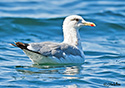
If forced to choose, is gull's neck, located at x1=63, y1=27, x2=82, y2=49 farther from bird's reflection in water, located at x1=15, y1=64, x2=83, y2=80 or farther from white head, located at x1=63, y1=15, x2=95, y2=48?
bird's reflection in water, located at x1=15, y1=64, x2=83, y2=80

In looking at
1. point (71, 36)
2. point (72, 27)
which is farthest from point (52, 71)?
point (72, 27)

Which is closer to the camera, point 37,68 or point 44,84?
point 44,84

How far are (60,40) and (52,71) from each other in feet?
16.6

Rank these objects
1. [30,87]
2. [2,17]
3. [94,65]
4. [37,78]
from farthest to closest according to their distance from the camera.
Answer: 1. [2,17]
2. [94,65]
3. [37,78]
4. [30,87]

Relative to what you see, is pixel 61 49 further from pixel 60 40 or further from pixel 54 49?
pixel 60 40

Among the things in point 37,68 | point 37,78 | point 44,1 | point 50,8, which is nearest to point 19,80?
point 37,78

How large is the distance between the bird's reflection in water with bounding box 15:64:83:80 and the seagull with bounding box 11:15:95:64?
0.16 m

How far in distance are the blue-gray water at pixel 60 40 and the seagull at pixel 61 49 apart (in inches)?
8.8

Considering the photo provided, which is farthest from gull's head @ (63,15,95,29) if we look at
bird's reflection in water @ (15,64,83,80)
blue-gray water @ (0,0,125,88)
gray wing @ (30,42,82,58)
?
bird's reflection in water @ (15,64,83,80)

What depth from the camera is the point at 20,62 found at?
1002 centimetres

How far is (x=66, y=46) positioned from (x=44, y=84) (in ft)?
6.99

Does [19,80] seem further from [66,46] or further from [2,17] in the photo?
[2,17]

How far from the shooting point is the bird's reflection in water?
835cm

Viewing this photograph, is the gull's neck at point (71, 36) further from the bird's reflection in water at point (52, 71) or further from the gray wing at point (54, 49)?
the bird's reflection in water at point (52, 71)
